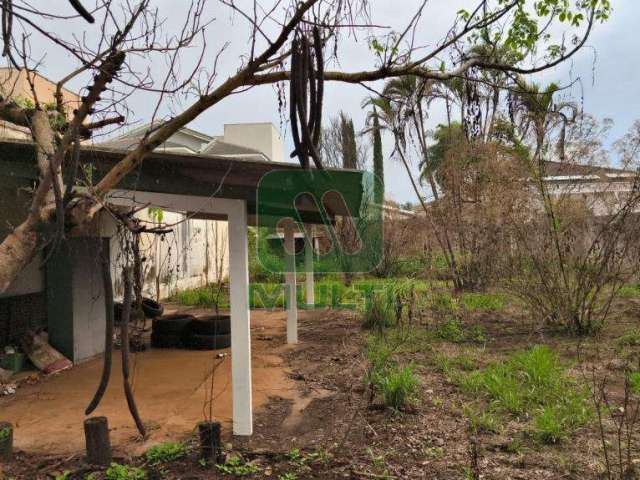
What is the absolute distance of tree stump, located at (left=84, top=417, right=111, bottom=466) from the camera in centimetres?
420

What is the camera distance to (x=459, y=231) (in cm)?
1268

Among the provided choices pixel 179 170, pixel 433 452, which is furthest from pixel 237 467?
pixel 179 170

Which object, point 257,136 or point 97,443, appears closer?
point 97,443

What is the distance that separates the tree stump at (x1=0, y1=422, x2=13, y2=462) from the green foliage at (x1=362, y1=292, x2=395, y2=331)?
20.2 ft

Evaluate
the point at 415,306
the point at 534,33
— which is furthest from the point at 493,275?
the point at 534,33

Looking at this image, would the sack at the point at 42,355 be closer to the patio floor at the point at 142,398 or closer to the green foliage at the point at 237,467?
the patio floor at the point at 142,398

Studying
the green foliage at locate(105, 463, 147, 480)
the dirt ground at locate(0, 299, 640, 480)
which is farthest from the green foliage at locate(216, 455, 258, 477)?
the green foliage at locate(105, 463, 147, 480)

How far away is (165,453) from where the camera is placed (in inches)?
172

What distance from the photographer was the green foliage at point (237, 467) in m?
4.12

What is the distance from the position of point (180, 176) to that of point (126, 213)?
105 inches

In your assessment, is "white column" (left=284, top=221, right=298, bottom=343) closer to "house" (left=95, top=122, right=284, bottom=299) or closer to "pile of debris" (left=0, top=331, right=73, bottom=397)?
"house" (left=95, top=122, right=284, bottom=299)

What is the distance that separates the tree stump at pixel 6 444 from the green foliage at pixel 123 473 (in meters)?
0.96

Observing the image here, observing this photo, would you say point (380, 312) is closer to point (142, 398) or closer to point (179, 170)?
Answer: point (142, 398)

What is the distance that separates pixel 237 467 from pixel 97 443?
3.75ft
